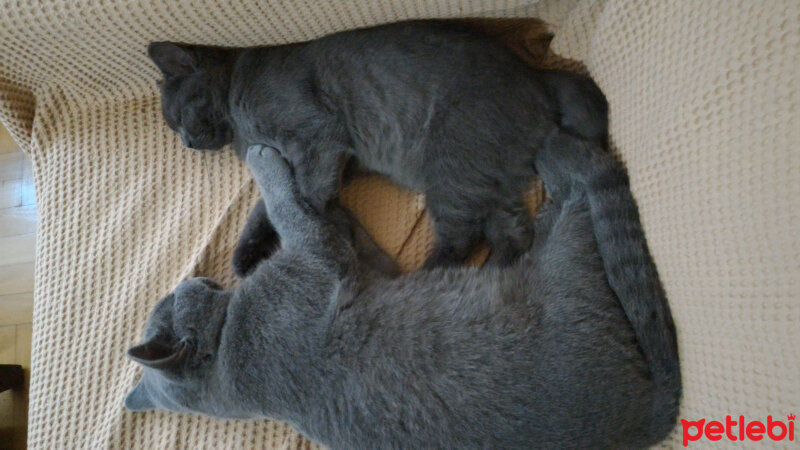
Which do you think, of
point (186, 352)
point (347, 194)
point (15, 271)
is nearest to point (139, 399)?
point (186, 352)

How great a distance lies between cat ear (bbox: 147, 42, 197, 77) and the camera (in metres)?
1.28

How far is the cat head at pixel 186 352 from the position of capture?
1194 mm

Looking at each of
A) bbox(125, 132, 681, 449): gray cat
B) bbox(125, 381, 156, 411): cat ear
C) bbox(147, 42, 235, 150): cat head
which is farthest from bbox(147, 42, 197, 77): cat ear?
bbox(125, 381, 156, 411): cat ear

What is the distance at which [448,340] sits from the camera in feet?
3.52

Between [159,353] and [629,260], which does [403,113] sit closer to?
[629,260]

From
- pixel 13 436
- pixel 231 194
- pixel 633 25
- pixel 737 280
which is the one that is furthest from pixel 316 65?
pixel 13 436

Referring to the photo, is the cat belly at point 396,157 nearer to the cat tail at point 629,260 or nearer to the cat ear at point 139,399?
the cat tail at point 629,260

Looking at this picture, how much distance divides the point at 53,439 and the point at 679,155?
1.56 metres

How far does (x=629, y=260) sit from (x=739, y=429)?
0.32m

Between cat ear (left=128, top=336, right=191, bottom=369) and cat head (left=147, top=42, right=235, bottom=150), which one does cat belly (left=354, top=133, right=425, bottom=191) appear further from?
cat ear (left=128, top=336, right=191, bottom=369)

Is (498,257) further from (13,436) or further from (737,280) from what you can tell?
(13,436)

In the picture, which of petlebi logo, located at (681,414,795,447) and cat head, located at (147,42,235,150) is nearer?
petlebi logo, located at (681,414,795,447)

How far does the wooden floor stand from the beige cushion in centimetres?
58

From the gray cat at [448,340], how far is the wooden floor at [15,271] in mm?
899
